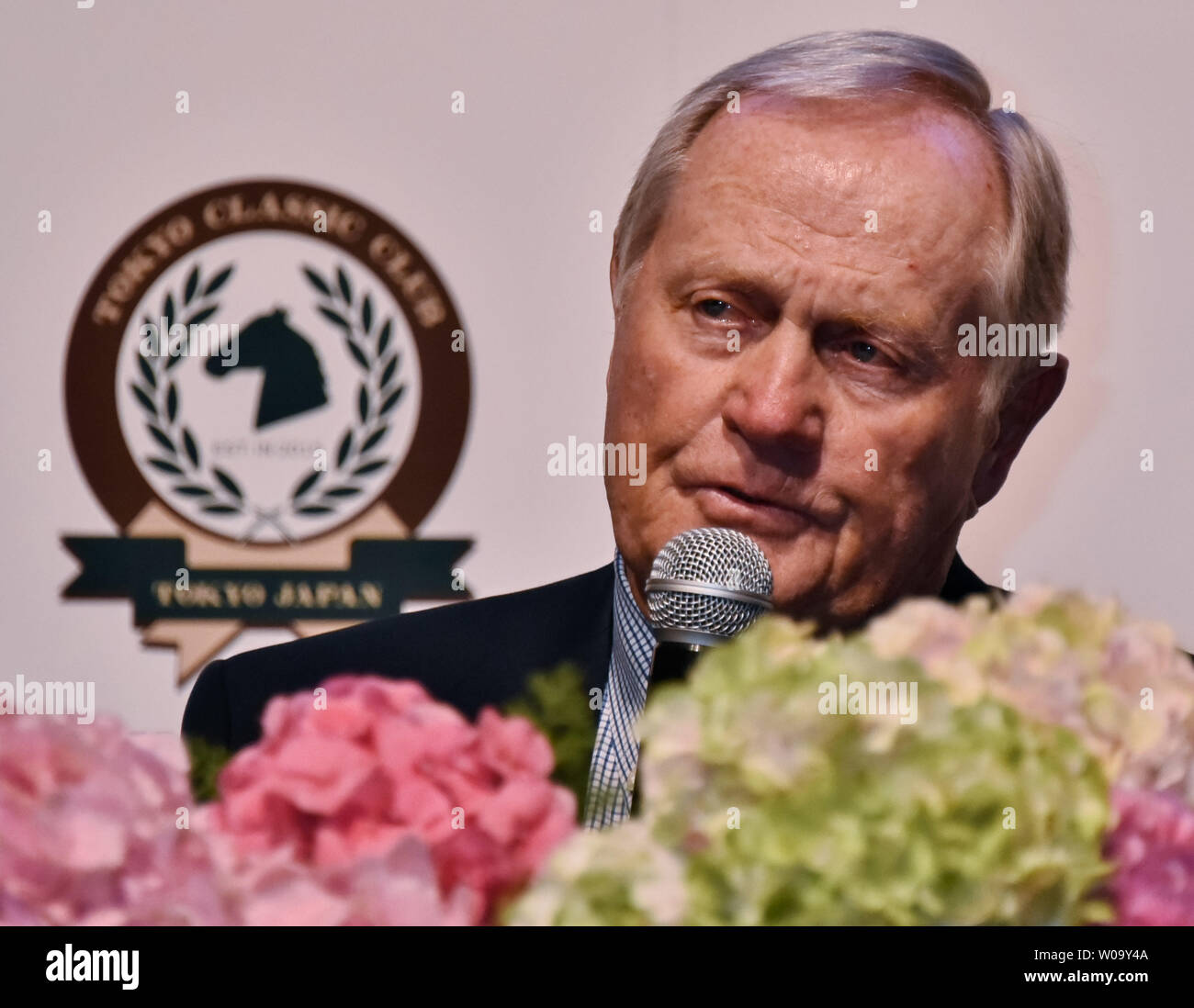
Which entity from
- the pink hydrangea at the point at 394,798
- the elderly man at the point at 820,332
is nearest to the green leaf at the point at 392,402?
the elderly man at the point at 820,332

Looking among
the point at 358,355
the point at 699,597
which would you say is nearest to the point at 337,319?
the point at 358,355

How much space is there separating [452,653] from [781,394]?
1.84 feet

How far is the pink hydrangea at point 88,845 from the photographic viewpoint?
1.92 ft

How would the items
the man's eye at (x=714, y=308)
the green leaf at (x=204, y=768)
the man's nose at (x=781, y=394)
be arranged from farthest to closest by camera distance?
1. the man's eye at (x=714, y=308)
2. the man's nose at (x=781, y=394)
3. the green leaf at (x=204, y=768)

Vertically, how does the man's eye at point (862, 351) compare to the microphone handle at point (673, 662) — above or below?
above

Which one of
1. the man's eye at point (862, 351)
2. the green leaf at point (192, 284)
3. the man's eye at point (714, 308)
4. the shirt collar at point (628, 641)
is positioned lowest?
the shirt collar at point (628, 641)

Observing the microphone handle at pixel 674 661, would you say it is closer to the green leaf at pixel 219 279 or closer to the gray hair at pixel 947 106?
the gray hair at pixel 947 106

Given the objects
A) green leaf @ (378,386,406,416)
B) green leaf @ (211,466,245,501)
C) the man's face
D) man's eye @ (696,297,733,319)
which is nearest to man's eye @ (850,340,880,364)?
the man's face

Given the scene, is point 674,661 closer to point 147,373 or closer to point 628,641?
point 628,641

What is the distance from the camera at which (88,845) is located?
583mm

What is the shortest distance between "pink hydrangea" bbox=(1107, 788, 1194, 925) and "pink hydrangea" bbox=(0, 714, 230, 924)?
1.38ft

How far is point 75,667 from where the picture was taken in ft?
5.43

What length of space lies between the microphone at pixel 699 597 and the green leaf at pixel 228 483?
3.43 feet
